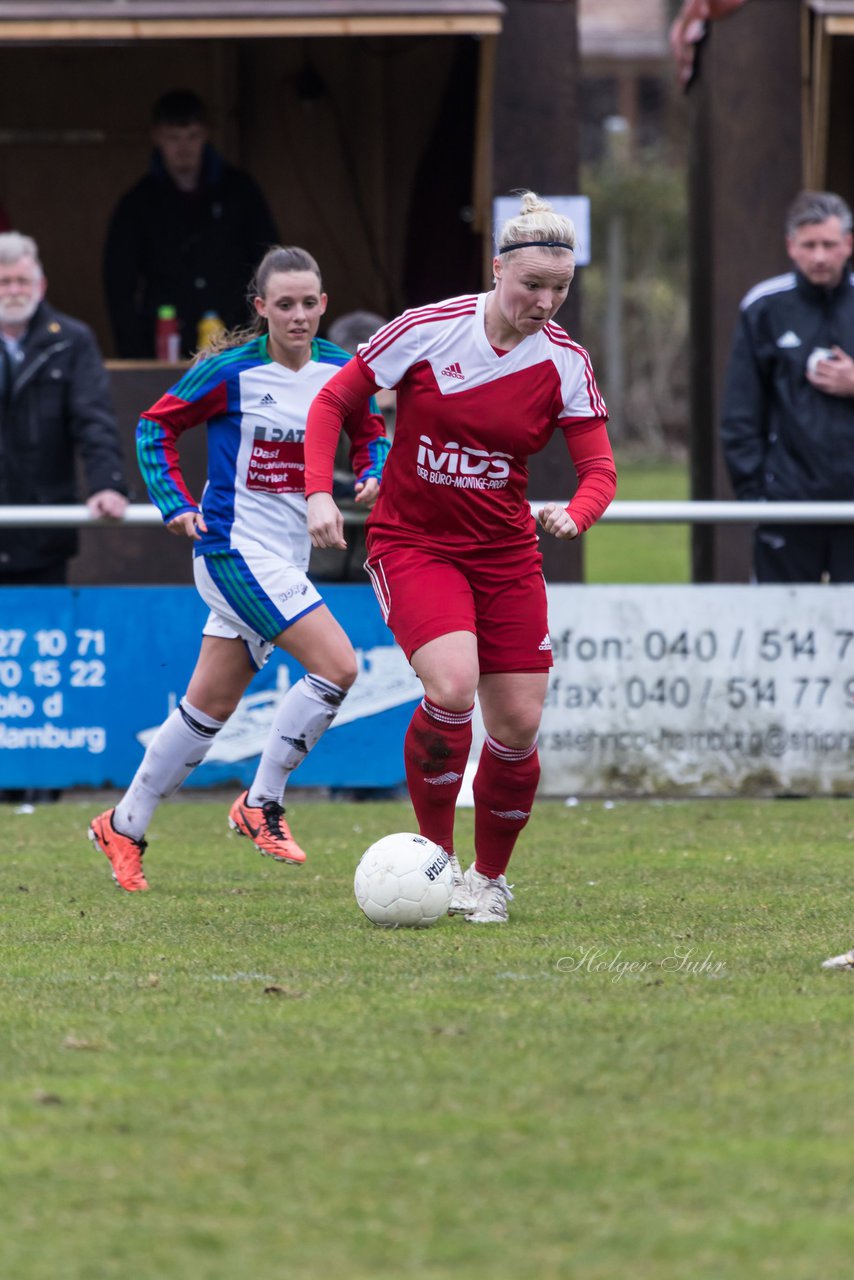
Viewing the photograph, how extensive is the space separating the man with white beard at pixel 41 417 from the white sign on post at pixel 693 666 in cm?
226

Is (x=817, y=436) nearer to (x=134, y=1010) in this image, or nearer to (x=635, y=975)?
(x=635, y=975)

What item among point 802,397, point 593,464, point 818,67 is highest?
point 818,67

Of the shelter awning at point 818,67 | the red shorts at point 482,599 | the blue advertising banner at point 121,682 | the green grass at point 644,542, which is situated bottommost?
the green grass at point 644,542

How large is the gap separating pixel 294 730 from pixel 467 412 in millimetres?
1768

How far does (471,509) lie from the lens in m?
6.11

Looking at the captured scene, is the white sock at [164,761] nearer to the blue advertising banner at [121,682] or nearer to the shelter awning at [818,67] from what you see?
the blue advertising banner at [121,682]

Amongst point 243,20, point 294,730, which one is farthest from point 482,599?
point 243,20

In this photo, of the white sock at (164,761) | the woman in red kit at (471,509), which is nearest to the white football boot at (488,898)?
the woman in red kit at (471,509)

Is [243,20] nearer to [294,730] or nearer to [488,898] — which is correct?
[294,730]

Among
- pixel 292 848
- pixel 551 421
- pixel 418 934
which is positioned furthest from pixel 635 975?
pixel 292 848

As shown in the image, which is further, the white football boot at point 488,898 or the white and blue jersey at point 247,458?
the white and blue jersey at point 247,458

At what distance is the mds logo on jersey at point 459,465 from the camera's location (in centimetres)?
607

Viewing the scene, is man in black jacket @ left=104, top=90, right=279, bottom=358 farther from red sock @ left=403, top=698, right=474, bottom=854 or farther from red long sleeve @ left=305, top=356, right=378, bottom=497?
red sock @ left=403, top=698, right=474, bottom=854

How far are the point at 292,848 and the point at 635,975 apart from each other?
230 cm
